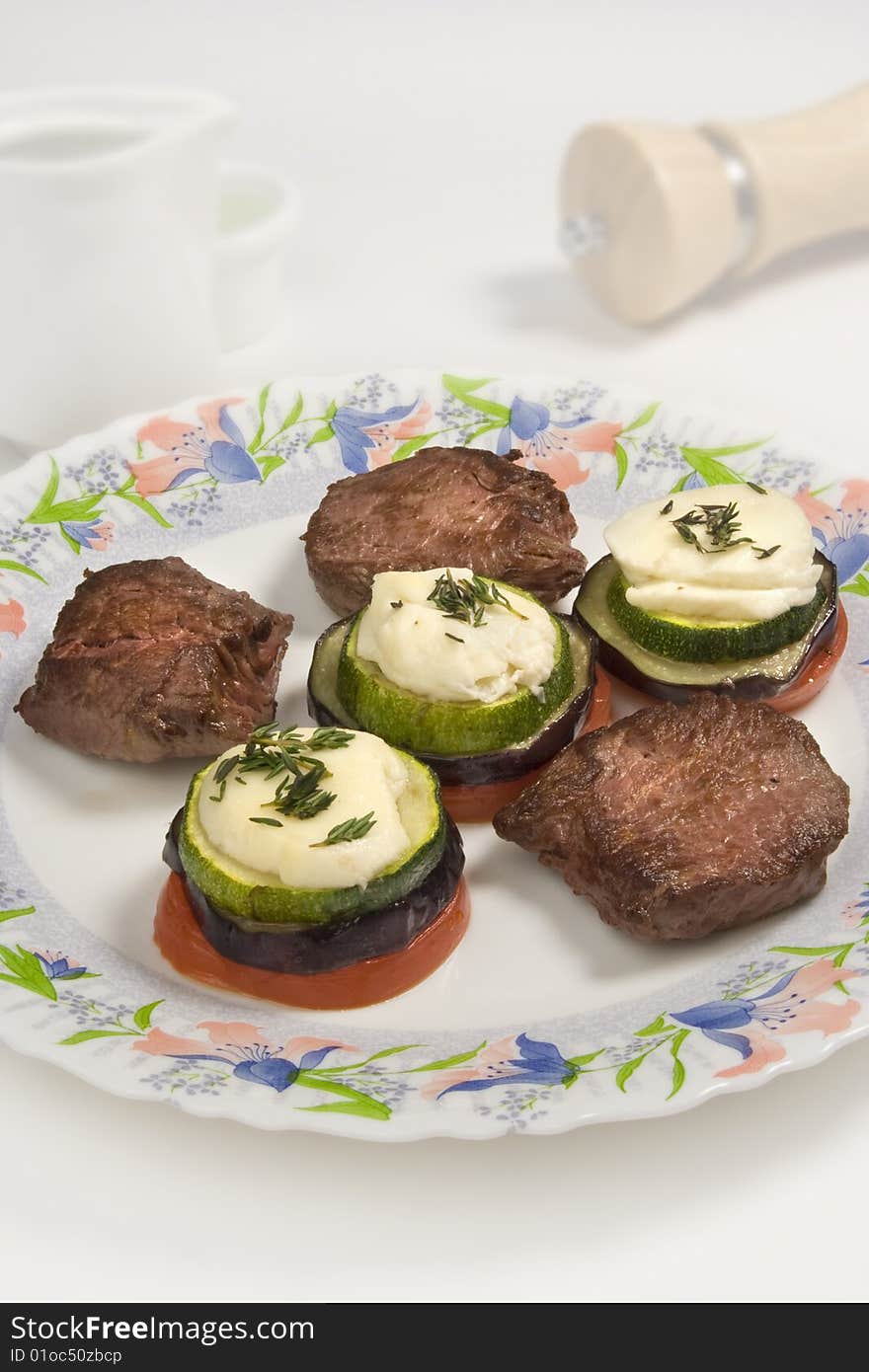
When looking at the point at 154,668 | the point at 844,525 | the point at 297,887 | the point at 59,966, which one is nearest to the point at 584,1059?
the point at 297,887

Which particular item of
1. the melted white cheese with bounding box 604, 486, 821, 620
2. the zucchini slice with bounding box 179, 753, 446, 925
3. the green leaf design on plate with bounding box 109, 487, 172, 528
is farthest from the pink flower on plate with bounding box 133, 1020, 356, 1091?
the green leaf design on plate with bounding box 109, 487, 172, 528

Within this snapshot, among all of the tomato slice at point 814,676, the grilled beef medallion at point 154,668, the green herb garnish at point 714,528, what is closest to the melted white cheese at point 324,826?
the grilled beef medallion at point 154,668

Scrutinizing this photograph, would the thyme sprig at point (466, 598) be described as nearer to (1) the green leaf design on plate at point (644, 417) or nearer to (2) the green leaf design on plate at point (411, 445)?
(2) the green leaf design on plate at point (411, 445)

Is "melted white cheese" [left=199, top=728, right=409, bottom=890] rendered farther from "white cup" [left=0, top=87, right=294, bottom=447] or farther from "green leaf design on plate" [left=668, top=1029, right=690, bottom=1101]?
"white cup" [left=0, top=87, right=294, bottom=447]

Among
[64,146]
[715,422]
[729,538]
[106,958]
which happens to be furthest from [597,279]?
[106,958]

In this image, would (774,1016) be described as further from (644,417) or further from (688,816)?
(644,417)

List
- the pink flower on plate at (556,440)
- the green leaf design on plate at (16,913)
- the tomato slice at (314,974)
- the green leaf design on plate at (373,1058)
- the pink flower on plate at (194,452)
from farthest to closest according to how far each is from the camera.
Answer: the pink flower on plate at (556,440) < the pink flower on plate at (194,452) < the green leaf design on plate at (16,913) < the tomato slice at (314,974) < the green leaf design on plate at (373,1058)
